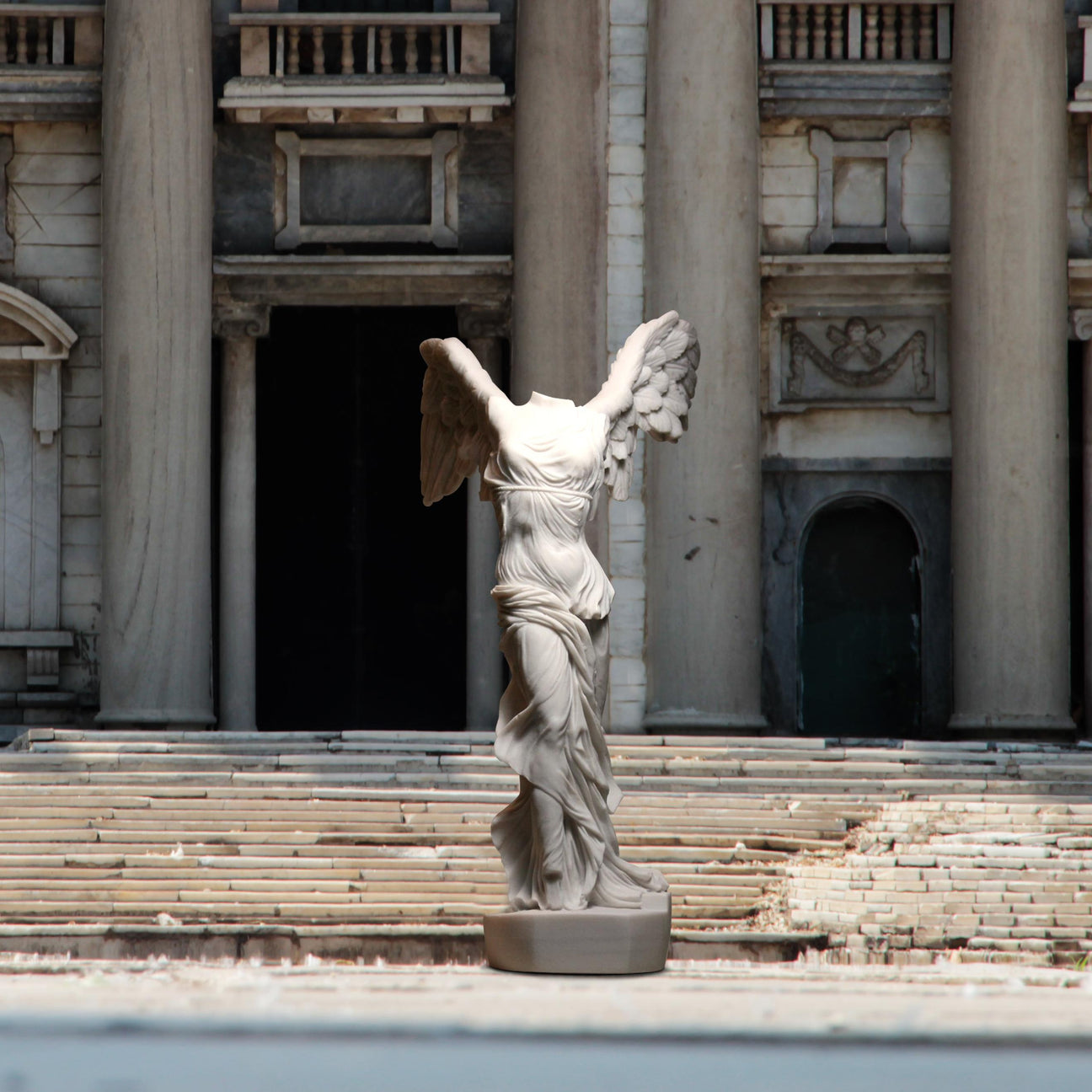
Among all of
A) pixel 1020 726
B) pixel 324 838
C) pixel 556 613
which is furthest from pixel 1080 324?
pixel 556 613

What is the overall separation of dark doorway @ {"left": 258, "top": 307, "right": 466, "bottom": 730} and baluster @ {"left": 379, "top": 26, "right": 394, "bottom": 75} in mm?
2752

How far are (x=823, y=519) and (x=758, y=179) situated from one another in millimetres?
3551

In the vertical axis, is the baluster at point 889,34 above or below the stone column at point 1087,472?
above

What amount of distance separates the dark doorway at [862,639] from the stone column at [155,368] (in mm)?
6175

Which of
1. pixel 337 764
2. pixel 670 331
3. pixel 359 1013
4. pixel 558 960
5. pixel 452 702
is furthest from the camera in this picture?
pixel 452 702

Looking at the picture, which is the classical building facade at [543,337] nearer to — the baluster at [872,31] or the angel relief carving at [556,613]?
the baluster at [872,31]

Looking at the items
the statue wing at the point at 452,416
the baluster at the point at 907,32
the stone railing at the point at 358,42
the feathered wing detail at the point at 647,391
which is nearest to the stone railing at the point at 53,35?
the stone railing at the point at 358,42

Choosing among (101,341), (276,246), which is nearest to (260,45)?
(276,246)

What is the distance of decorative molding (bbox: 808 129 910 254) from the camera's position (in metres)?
21.6

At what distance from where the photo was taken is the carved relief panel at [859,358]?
2158cm

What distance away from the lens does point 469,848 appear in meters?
12.6

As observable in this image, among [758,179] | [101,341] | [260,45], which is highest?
[260,45]

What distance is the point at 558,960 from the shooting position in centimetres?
953

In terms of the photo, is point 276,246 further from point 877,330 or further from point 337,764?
point 337,764
